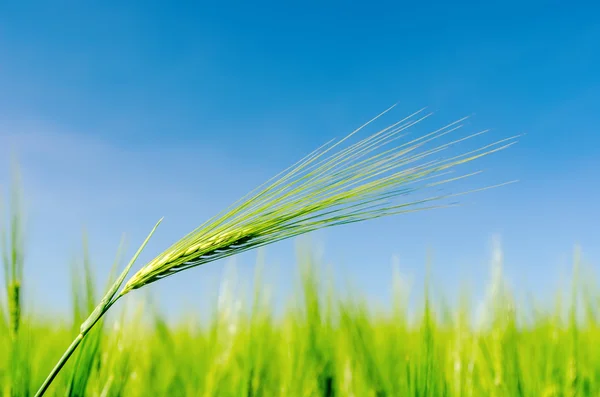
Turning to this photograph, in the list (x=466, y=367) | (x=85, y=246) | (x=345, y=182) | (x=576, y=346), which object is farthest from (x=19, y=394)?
(x=576, y=346)

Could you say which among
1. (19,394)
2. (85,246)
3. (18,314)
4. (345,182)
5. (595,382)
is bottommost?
(595,382)

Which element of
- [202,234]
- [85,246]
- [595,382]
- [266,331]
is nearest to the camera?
[202,234]

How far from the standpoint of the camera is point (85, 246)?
1.58 m

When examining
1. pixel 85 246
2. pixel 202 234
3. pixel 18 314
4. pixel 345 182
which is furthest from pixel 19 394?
pixel 345 182

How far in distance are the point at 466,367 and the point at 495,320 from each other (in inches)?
7.4

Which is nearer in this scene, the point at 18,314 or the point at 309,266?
the point at 18,314

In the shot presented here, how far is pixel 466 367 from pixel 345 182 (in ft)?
3.32

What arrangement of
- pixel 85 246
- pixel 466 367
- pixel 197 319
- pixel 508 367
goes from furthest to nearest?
pixel 197 319, pixel 466 367, pixel 508 367, pixel 85 246

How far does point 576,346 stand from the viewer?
6.37 feet

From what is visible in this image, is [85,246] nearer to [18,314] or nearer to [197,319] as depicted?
[18,314]

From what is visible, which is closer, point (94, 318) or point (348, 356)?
point (94, 318)

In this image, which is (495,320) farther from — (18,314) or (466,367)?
(18,314)

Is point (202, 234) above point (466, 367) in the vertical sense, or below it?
above

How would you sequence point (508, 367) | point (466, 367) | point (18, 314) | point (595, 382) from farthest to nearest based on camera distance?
point (595, 382), point (466, 367), point (508, 367), point (18, 314)
